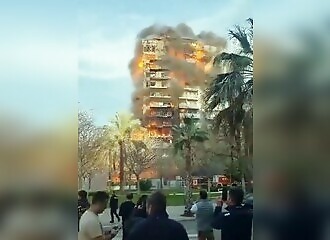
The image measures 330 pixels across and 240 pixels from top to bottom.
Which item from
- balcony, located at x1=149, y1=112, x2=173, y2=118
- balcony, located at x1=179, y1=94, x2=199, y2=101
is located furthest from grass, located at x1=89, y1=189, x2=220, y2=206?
balcony, located at x1=179, y1=94, x2=199, y2=101

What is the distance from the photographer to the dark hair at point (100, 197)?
2826 millimetres

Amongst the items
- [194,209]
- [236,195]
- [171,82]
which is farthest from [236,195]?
[171,82]

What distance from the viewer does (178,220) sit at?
2936mm

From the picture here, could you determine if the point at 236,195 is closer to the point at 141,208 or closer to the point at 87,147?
the point at 141,208

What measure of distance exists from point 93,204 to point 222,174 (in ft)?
2.35

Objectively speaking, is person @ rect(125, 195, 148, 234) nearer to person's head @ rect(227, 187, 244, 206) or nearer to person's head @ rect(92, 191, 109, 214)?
person's head @ rect(92, 191, 109, 214)

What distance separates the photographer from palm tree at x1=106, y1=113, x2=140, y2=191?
290 centimetres

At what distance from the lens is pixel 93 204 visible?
2.82 meters

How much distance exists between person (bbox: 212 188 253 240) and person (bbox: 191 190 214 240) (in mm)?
45

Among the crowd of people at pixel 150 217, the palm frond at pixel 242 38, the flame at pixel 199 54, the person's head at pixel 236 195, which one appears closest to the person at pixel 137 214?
the crowd of people at pixel 150 217

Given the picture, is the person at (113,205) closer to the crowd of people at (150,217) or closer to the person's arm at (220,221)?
the crowd of people at (150,217)
